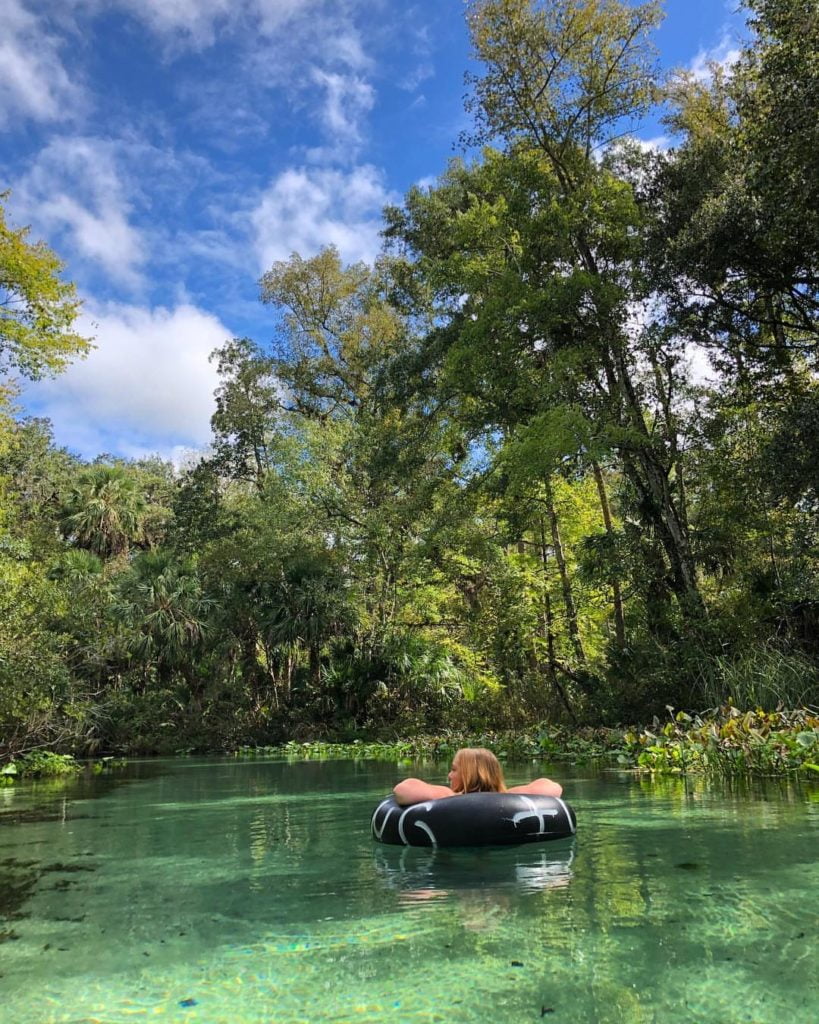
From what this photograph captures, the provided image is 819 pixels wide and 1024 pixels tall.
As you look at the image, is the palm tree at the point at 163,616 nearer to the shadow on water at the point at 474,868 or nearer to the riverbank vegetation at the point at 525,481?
the riverbank vegetation at the point at 525,481

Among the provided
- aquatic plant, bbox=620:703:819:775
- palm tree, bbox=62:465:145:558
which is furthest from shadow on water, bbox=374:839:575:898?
palm tree, bbox=62:465:145:558

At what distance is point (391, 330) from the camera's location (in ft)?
89.7

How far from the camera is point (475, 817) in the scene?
5020 mm

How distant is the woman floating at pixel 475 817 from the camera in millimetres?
5027

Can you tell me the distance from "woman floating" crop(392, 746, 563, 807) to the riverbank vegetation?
421cm

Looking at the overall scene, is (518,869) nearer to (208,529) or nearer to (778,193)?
(778,193)

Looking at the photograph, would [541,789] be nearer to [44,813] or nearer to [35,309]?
[44,813]

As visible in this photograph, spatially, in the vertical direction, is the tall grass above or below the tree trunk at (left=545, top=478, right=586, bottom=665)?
below

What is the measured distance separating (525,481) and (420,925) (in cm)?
1241

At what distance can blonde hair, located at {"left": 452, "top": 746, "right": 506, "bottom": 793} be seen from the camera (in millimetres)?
5516

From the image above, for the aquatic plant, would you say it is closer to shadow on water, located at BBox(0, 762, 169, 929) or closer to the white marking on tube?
the white marking on tube

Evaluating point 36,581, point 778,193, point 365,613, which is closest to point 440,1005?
point 778,193

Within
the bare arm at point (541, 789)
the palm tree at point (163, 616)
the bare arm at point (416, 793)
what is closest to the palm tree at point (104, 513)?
the palm tree at point (163, 616)

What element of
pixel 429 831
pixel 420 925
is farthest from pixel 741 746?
pixel 420 925
